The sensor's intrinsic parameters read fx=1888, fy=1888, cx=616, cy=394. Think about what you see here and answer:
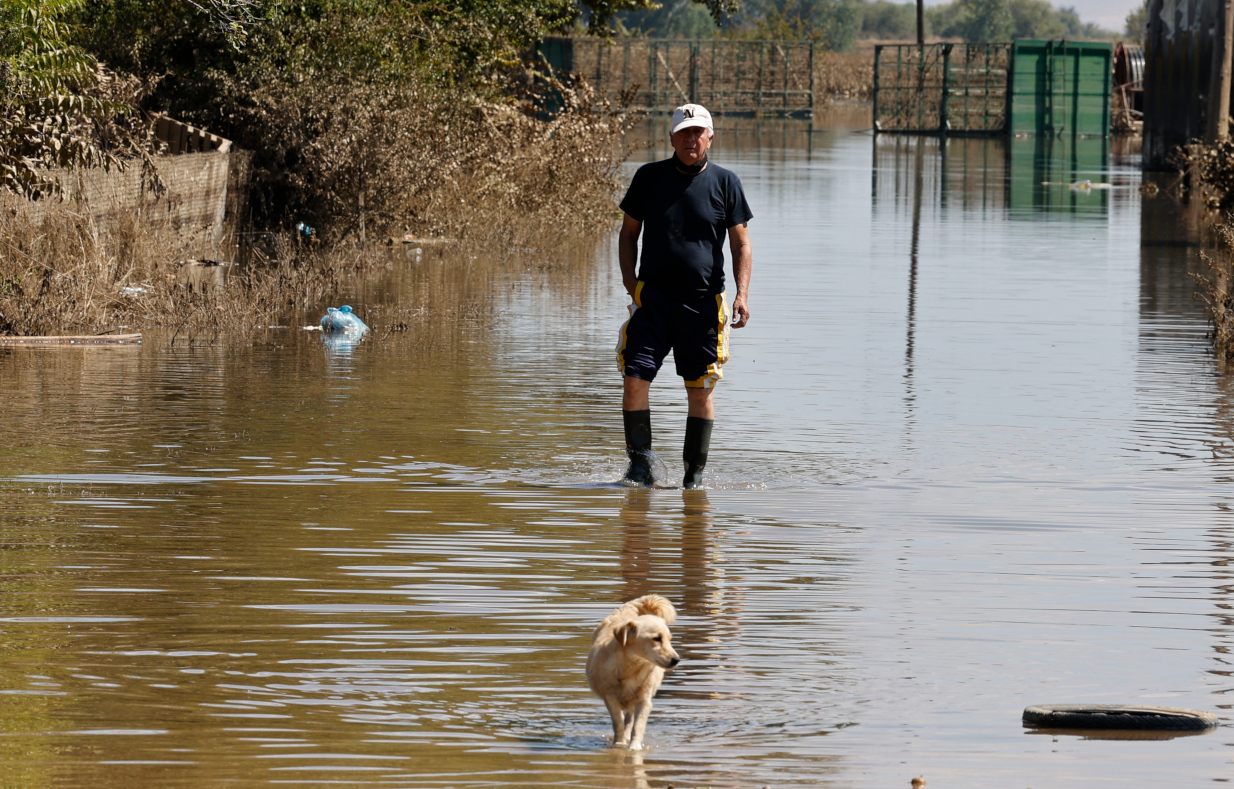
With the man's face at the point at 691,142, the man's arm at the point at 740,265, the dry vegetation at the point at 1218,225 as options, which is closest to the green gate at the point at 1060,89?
the dry vegetation at the point at 1218,225

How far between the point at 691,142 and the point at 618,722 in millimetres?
4027

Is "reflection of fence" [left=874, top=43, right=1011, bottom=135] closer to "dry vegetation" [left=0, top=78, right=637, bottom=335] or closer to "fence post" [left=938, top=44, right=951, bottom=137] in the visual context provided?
"fence post" [left=938, top=44, right=951, bottom=137]

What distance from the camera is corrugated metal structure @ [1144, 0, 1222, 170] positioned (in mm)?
34438

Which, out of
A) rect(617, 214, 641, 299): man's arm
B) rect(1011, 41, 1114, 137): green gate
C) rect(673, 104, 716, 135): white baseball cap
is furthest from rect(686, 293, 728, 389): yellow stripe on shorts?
rect(1011, 41, 1114, 137): green gate

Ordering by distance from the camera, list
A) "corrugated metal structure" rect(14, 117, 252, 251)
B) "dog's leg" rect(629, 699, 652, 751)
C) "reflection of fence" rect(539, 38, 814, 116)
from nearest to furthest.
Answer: "dog's leg" rect(629, 699, 652, 751) → "corrugated metal structure" rect(14, 117, 252, 251) → "reflection of fence" rect(539, 38, 814, 116)

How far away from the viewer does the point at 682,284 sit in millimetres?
8602

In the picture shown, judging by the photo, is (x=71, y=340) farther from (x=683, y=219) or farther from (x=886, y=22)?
(x=886, y=22)

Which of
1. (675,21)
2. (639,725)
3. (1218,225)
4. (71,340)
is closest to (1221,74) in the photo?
(1218,225)

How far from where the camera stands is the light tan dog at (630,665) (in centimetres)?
466

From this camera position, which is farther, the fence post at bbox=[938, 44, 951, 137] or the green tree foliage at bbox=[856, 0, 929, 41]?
the green tree foliage at bbox=[856, 0, 929, 41]

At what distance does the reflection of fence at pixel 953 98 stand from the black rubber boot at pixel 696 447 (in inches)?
1834

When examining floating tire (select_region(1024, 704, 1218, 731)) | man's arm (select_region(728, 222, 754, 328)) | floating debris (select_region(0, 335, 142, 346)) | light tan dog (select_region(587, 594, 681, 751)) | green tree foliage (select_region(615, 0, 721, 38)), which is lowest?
floating tire (select_region(1024, 704, 1218, 731))

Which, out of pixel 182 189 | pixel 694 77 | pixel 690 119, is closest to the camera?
pixel 690 119

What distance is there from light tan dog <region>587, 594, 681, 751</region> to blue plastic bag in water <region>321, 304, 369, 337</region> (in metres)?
8.99
